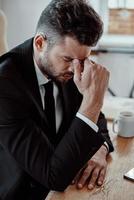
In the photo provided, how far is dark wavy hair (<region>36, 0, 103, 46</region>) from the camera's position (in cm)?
107

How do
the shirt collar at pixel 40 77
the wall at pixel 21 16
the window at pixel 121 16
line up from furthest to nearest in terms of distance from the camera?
the window at pixel 121 16
the wall at pixel 21 16
the shirt collar at pixel 40 77

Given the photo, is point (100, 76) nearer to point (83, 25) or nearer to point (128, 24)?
point (83, 25)

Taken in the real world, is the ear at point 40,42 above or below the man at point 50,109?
above

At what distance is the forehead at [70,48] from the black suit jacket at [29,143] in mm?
114

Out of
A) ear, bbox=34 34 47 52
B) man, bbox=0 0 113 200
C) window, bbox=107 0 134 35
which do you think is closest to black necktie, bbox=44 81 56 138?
man, bbox=0 0 113 200

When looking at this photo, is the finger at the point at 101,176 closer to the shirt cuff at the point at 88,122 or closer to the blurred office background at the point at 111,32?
the shirt cuff at the point at 88,122

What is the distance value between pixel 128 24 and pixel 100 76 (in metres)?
2.40

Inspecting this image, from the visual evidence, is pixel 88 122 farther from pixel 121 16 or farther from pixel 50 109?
pixel 121 16

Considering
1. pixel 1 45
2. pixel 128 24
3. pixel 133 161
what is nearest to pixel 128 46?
pixel 128 24

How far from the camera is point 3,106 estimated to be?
1.03 meters

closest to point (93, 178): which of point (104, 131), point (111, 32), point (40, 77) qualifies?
point (104, 131)

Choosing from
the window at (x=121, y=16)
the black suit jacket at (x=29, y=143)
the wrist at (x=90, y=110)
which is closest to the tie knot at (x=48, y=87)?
the black suit jacket at (x=29, y=143)

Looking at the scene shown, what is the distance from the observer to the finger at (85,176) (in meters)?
1.02

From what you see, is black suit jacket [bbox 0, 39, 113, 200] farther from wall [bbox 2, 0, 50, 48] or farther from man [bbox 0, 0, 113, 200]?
wall [bbox 2, 0, 50, 48]
